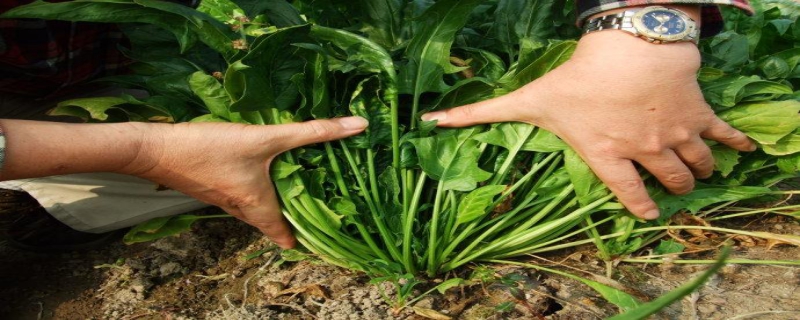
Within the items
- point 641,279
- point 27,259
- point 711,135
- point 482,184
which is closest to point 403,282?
point 482,184

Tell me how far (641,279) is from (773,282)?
0.30m

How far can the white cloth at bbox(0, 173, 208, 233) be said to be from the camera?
1796mm

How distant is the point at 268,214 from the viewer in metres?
1.40

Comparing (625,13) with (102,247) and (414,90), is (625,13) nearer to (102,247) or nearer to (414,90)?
(414,90)

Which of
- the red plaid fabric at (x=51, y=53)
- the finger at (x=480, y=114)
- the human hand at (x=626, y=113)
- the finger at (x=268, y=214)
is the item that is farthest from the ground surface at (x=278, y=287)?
the red plaid fabric at (x=51, y=53)

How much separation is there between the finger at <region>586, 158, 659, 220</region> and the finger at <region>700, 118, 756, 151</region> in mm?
172

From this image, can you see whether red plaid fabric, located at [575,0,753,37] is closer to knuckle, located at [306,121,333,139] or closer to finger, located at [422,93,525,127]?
finger, located at [422,93,525,127]

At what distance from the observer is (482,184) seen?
144 cm

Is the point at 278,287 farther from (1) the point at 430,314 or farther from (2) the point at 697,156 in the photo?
(2) the point at 697,156

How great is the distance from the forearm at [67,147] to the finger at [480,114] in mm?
614

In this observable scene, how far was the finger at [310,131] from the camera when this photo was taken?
51.0 inches

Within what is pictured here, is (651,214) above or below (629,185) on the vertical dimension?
below

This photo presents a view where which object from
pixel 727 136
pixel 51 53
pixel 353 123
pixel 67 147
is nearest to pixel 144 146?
pixel 67 147

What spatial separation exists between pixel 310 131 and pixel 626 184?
0.67 m
